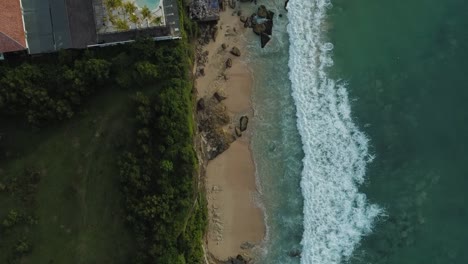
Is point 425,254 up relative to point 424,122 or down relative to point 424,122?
down

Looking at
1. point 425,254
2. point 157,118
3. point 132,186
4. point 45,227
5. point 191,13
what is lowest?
point 425,254

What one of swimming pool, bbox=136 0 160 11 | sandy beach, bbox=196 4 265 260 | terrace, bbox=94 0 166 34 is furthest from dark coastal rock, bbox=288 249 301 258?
swimming pool, bbox=136 0 160 11

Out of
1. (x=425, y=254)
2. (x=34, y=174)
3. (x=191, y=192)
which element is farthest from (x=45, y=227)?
(x=425, y=254)

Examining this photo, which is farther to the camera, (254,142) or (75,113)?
(254,142)

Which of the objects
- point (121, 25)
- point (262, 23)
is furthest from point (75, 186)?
point (262, 23)

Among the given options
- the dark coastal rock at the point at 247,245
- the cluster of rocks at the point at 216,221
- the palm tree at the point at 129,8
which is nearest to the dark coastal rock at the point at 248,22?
the palm tree at the point at 129,8

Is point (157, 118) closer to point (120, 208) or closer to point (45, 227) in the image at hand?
point (120, 208)
